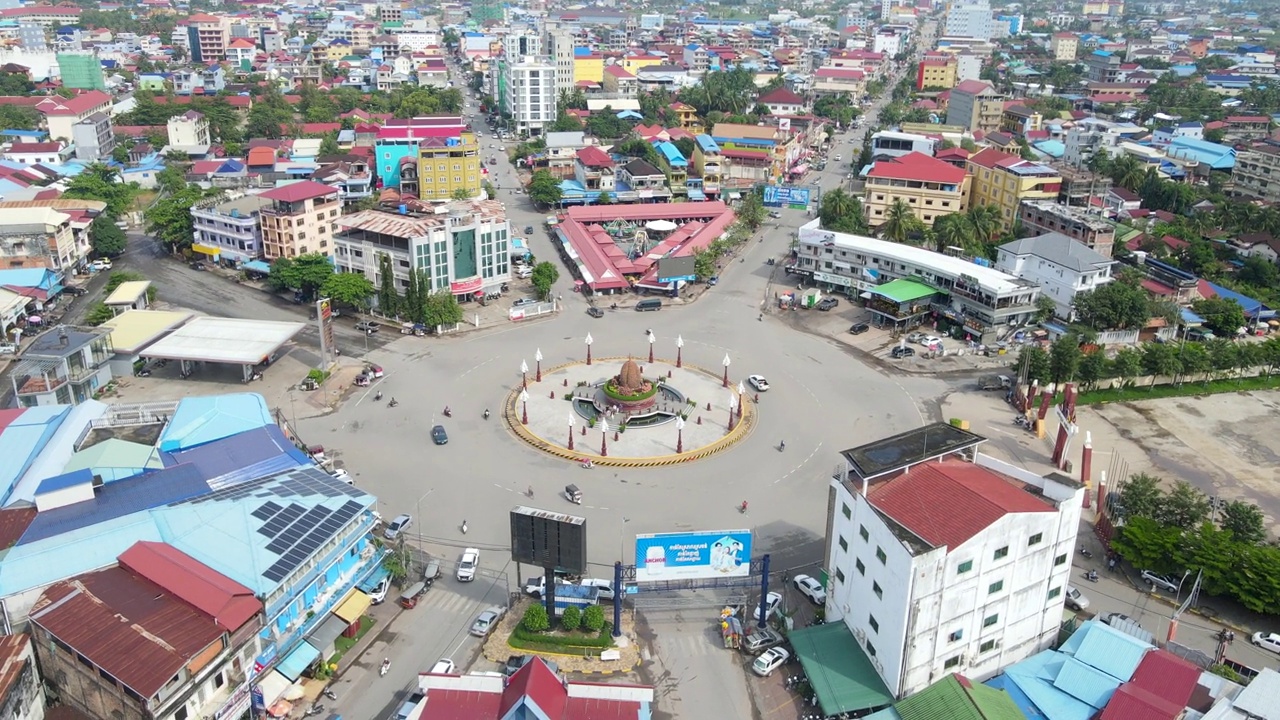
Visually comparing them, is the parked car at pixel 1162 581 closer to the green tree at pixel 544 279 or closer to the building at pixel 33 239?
the green tree at pixel 544 279

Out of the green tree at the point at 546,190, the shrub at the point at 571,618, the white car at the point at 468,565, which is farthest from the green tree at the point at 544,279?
the shrub at the point at 571,618

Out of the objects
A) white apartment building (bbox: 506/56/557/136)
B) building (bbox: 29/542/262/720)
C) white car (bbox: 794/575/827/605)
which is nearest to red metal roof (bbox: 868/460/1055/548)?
white car (bbox: 794/575/827/605)

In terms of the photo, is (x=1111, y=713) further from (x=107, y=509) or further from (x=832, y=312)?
(x=832, y=312)

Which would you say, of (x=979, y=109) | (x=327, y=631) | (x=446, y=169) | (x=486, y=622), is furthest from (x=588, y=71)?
(x=327, y=631)

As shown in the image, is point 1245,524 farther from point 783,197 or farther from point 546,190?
point 546,190

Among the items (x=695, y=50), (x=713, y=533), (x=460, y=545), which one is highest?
(x=695, y=50)

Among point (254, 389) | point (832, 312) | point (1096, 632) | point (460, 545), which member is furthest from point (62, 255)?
point (1096, 632)
